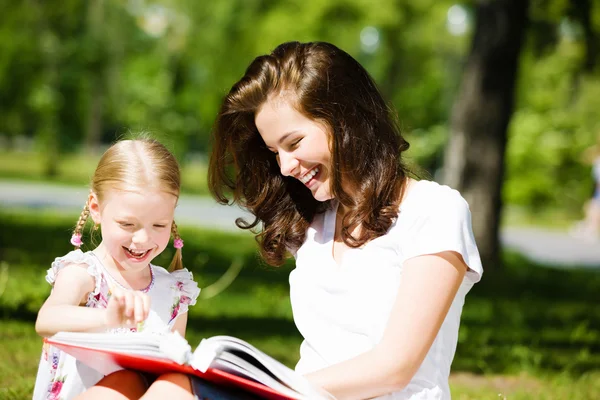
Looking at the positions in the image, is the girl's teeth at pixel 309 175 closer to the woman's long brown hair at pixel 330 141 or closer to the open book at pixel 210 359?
the woman's long brown hair at pixel 330 141

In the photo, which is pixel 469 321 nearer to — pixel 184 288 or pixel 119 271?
pixel 184 288

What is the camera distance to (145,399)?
6.06 ft

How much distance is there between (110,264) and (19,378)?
1.23m

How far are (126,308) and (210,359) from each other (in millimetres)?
309

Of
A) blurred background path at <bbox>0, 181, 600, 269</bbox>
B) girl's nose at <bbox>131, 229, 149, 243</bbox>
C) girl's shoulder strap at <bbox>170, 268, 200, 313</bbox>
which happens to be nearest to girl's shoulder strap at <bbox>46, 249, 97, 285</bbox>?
girl's nose at <bbox>131, 229, 149, 243</bbox>

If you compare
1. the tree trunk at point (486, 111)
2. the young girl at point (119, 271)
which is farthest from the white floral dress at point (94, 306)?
the tree trunk at point (486, 111)

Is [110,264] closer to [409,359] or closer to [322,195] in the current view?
[322,195]

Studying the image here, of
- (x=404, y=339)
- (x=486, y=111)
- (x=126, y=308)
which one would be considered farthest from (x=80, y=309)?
(x=486, y=111)

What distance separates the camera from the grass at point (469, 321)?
391 cm

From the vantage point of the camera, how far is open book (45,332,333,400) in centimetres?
173

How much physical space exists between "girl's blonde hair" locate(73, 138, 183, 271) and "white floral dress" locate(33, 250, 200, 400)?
102mm

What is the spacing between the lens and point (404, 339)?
1.99 metres

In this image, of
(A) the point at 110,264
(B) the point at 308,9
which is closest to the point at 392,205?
(A) the point at 110,264

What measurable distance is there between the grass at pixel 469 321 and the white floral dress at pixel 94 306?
16.2 inches
